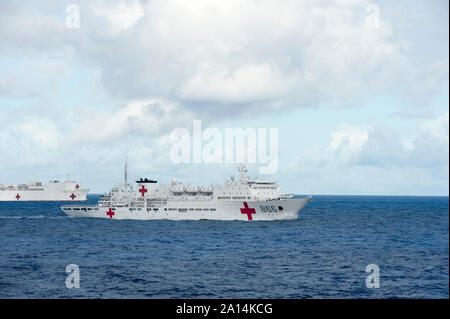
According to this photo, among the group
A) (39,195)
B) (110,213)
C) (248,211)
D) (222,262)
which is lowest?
(222,262)

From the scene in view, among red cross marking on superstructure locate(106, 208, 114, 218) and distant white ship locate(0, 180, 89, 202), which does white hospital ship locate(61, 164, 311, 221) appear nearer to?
red cross marking on superstructure locate(106, 208, 114, 218)

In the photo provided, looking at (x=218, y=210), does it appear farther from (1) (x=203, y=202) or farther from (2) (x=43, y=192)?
(2) (x=43, y=192)

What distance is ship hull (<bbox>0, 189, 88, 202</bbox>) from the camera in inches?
6388

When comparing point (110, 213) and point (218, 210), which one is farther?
point (110, 213)

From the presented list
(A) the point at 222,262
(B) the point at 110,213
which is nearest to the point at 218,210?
(B) the point at 110,213

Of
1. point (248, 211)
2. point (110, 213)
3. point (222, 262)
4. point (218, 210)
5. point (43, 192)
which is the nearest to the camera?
point (222, 262)

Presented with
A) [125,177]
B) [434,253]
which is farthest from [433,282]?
[125,177]

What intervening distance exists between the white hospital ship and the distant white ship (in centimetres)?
9423

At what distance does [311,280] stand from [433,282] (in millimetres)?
7711

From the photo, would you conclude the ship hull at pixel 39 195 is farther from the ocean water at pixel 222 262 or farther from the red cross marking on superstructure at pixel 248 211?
the red cross marking on superstructure at pixel 248 211

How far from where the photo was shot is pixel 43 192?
162 metres

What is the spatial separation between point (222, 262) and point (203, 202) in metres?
32.6

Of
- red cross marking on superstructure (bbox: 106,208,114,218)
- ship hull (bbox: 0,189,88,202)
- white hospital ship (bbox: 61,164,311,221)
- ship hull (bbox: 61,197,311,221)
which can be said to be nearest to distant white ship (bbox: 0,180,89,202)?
ship hull (bbox: 0,189,88,202)
